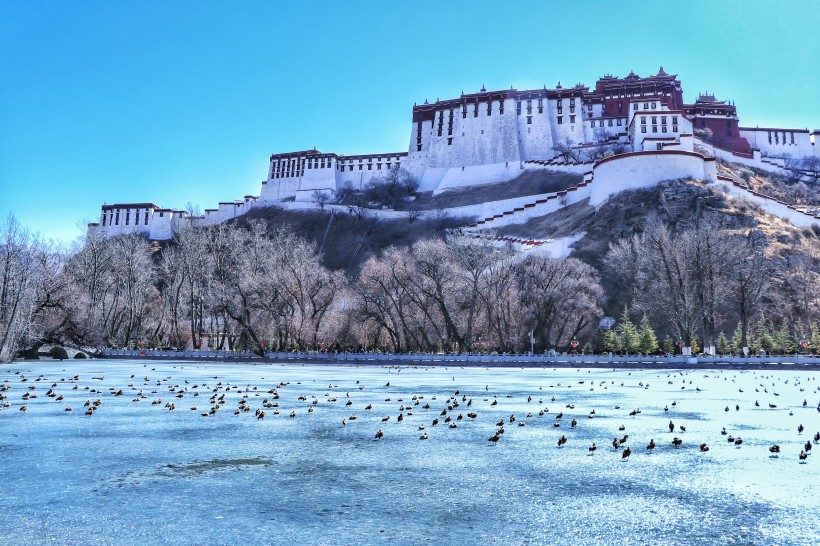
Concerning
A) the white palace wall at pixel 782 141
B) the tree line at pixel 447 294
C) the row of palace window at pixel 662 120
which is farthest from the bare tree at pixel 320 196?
the white palace wall at pixel 782 141

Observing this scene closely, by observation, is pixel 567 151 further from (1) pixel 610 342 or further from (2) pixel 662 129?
(1) pixel 610 342

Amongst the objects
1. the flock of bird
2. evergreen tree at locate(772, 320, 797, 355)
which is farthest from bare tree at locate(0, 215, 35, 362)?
evergreen tree at locate(772, 320, 797, 355)

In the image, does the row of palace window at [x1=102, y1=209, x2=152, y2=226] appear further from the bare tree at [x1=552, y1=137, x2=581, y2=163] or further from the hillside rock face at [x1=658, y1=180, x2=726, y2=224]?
the hillside rock face at [x1=658, y1=180, x2=726, y2=224]

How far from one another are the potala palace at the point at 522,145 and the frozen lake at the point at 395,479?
74194 mm

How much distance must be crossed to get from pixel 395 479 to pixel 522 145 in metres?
104

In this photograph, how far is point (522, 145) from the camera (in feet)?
344

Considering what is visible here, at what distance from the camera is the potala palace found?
88.1 metres

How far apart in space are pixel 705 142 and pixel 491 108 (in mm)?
35459

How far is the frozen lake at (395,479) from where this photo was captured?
420cm

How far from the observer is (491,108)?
107m

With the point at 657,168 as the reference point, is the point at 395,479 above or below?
below

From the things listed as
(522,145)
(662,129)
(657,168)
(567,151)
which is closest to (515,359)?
(657,168)

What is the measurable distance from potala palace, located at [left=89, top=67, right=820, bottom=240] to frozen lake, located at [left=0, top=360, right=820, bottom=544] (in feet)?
243

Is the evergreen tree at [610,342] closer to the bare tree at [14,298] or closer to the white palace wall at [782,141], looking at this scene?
the bare tree at [14,298]
